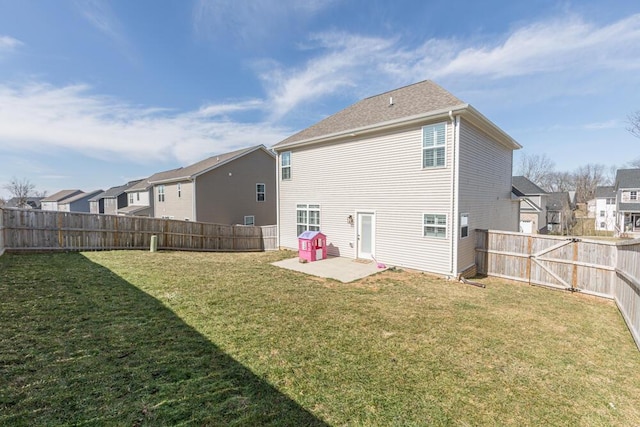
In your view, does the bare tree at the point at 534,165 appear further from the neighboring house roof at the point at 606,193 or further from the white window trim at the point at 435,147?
the white window trim at the point at 435,147

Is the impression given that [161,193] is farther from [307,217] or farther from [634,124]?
[634,124]

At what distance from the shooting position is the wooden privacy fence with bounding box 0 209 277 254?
9844 millimetres

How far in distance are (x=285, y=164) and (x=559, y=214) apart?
128 feet

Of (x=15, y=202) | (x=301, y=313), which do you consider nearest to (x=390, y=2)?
(x=301, y=313)

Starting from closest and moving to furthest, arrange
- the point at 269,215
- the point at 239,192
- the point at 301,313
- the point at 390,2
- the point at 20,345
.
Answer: the point at 20,345
the point at 301,313
the point at 390,2
the point at 239,192
the point at 269,215

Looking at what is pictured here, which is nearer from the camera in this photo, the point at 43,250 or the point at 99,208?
the point at 43,250

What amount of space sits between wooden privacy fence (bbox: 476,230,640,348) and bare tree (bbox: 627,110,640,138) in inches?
555

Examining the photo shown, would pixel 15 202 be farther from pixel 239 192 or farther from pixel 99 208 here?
pixel 239 192

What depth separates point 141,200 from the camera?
2764 centimetres

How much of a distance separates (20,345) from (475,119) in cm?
1210

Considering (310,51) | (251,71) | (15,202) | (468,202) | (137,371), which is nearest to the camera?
(137,371)

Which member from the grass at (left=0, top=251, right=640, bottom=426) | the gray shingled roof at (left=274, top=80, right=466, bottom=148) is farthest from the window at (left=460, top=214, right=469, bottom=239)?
the gray shingled roof at (left=274, top=80, right=466, bottom=148)

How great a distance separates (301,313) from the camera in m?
5.79

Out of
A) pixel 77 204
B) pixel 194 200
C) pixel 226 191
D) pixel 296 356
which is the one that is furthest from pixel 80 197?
pixel 296 356
